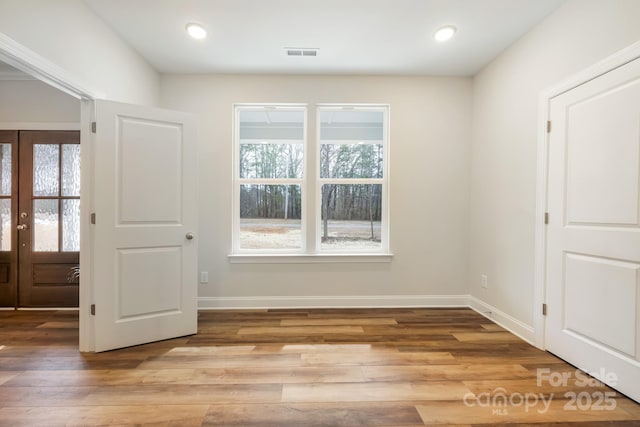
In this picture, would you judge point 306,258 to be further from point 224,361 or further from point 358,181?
point 224,361

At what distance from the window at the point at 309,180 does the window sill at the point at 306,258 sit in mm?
79

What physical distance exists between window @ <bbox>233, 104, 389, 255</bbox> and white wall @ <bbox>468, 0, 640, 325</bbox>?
102cm

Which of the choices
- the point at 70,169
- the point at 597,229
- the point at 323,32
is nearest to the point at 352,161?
the point at 323,32

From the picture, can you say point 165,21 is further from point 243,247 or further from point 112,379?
point 112,379

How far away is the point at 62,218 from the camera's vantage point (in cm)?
337

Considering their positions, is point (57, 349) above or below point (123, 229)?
below

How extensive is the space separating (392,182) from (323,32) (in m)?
1.66

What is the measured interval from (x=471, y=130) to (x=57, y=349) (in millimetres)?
4458

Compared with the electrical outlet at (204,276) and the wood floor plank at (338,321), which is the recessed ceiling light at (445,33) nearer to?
the wood floor plank at (338,321)

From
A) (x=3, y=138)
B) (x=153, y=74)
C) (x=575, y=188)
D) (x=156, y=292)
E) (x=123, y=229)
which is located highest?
(x=153, y=74)

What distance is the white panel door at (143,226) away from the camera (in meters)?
2.34

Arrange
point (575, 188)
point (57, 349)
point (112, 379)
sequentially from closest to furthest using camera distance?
1. point (112, 379)
2. point (575, 188)
3. point (57, 349)

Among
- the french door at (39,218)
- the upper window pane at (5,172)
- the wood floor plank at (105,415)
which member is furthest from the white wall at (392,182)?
the upper window pane at (5,172)

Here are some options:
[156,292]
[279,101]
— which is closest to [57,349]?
[156,292]
